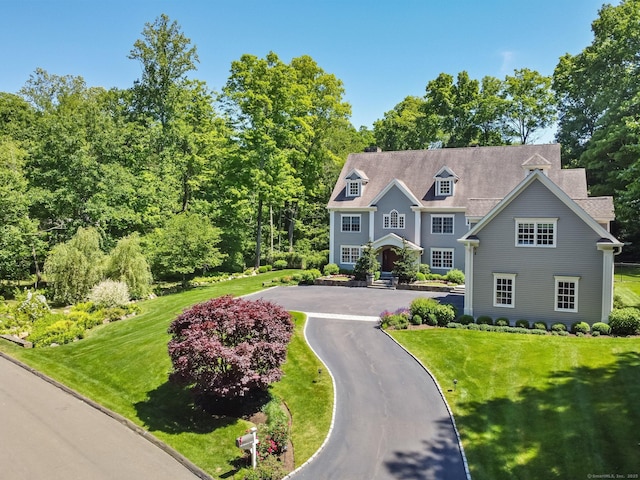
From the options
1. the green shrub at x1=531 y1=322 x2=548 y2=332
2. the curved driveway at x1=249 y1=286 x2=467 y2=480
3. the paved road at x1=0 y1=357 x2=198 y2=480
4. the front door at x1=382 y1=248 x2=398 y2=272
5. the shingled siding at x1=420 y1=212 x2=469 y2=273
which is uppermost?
the shingled siding at x1=420 y1=212 x2=469 y2=273

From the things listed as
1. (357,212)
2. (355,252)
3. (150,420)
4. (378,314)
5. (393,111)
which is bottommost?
(150,420)

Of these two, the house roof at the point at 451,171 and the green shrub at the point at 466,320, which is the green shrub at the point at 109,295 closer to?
the house roof at the point at 451,171

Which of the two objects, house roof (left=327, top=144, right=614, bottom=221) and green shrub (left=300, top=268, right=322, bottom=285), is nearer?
green shrub (left=300, top=268, right=322, bottom=285)

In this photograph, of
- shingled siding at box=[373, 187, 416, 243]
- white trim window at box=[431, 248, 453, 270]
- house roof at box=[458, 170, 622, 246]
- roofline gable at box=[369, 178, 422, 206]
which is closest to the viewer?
house roof at box=[458, 170, 622, 246]

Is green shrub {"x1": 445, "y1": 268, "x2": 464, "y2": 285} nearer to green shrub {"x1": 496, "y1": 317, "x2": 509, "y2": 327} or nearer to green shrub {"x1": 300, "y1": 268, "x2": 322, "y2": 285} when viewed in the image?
green shrub {"x1": 300, "y1": 268, "x2": 322, "y2": 285}

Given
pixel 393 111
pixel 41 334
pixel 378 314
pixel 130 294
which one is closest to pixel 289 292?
pixel 378 314

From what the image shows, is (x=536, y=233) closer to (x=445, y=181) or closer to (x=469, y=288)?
(x=469, y=288)

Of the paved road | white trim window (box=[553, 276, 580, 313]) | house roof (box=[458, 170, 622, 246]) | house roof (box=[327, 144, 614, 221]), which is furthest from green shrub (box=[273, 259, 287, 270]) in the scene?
the paved road

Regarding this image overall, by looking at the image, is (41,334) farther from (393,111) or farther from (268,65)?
(393,111)
